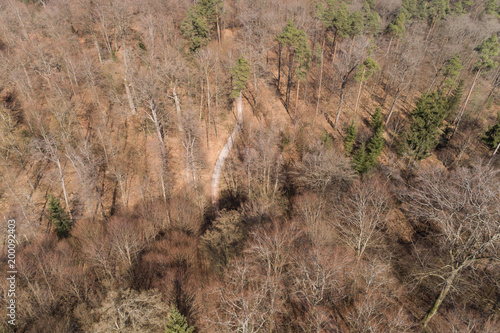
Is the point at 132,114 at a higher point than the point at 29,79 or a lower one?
lower

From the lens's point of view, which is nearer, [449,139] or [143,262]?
[143,262]

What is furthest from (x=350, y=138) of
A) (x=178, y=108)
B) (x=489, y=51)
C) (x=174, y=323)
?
(x=174, y=323)

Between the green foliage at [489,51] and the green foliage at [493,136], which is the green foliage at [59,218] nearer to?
the green foliage at [493,136]

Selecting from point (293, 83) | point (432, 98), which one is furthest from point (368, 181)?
point (293, 83)

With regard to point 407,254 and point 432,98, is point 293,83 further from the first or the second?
point 407,254

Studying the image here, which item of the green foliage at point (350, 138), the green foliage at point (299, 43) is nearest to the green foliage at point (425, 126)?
the green foliage at point (350, 138)

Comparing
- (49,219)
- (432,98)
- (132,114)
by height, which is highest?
(432,98)

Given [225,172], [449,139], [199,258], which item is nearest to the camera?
[199,258]

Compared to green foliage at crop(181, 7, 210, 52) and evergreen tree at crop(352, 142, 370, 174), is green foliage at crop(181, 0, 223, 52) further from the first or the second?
evergreen tree at crop(352, 142, 370, 174)
